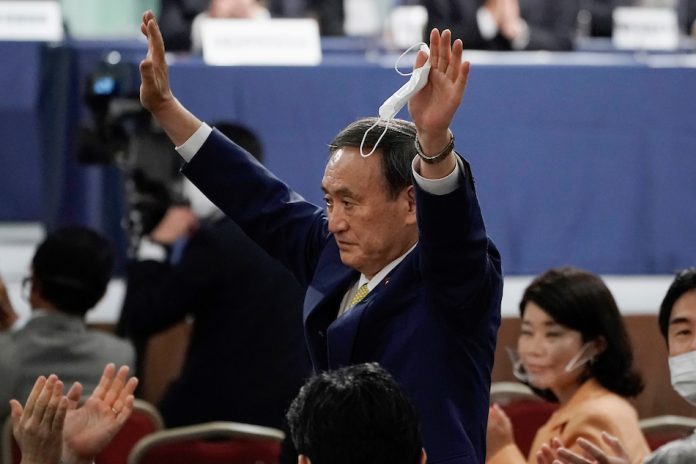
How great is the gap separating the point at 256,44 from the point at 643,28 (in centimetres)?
346

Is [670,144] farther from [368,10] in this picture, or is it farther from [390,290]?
[390,290]

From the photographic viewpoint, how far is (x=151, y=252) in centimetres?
434

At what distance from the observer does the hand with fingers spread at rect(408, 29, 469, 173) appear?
2.04 m

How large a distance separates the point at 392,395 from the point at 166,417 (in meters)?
2.37

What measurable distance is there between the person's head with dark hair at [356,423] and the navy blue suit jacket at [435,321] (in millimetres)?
293

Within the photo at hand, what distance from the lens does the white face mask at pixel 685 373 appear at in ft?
8.90

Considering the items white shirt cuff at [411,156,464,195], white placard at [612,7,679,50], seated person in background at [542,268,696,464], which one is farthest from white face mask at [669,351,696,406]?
white placard at [612,7,679,50]

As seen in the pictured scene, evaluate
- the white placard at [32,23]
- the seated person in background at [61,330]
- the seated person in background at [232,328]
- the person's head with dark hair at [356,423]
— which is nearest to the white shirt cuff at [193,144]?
the person's head with dark hair at [356,423]

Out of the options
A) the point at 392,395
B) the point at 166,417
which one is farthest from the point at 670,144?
the point at 392,395

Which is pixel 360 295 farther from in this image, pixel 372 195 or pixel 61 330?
pixel 61 330

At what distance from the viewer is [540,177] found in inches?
257

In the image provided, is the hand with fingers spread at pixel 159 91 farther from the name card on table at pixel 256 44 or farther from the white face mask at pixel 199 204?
the name card on table at pixel 256 44

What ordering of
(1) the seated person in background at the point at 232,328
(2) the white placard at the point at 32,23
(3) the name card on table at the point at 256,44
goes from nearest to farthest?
(1) the seated person in background at the point at 232,328 → (3) the name card on table at the point at 256,44 → (2) the white placard at the point at 32,23

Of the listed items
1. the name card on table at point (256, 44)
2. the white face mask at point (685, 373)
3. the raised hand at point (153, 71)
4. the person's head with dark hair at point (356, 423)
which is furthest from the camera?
the name card on table at point (256, 44)
